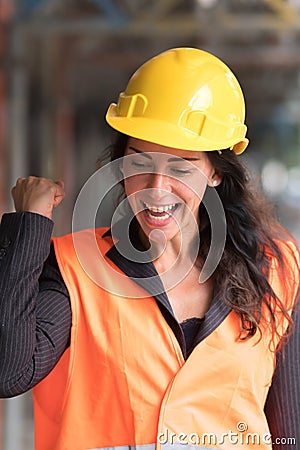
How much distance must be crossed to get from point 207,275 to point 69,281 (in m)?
0.36

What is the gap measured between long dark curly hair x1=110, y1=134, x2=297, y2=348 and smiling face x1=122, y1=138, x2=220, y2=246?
0.10 meters

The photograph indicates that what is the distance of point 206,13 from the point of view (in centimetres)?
816

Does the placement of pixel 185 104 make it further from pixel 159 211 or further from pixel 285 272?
pixel 285 272

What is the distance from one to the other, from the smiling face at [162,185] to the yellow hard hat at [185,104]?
1.6 inches

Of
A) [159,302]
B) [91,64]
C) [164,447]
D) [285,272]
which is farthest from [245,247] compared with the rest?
[91,64]

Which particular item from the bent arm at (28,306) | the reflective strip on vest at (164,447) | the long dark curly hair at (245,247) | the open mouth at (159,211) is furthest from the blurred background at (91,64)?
the reflective strip on vest at (164,447)

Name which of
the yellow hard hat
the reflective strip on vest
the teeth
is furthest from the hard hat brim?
the reflective strip on vest

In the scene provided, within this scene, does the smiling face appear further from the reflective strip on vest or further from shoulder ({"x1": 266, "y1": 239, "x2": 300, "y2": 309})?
the reflective strip on vest

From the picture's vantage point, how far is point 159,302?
2.14 m

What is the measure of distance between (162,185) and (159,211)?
0.19 feet

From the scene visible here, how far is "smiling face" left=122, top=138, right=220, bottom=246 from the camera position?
2082 mm

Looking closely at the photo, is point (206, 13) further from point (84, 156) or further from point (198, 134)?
point (84, 156)

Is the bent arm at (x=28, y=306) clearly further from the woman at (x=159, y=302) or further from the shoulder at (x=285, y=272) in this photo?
the shoulder at (x=285, y=272)

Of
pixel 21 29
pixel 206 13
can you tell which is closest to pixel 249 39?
pixel 206 13
